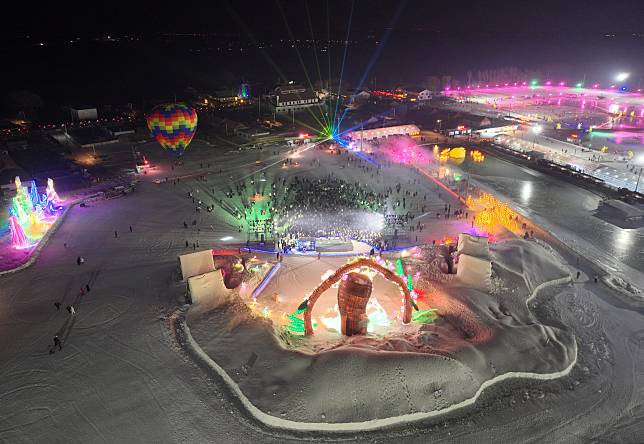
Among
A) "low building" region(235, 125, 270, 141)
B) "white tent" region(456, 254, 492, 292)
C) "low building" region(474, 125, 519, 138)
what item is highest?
"low building" region(235, 125, 270, 141)

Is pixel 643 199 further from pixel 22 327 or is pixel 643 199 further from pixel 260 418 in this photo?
pixel 22 327

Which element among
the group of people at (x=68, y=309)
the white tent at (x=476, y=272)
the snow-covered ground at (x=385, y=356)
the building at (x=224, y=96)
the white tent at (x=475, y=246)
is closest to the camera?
the snow-covered ground at (x=385, y=356)

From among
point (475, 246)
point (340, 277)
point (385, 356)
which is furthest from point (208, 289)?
point (475, 246)

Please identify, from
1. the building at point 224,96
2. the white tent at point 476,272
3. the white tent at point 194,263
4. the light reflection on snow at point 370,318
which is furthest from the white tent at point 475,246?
the building at point 224,96

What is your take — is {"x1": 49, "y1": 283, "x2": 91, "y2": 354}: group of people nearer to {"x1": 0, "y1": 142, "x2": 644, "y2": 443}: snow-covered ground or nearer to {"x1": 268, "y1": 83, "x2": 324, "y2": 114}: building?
{"x1": 0, "y1": 142, "x2": 644, "y2": 443}: snow-covered ground

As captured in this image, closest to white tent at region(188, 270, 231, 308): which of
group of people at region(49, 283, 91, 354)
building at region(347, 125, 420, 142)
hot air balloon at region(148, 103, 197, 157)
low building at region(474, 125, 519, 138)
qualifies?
group of people at region(49, 283, 91, 354)

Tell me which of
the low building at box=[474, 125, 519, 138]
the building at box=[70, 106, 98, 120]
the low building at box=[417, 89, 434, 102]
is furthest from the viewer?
the low building at box=[417, 89, 434, 102]

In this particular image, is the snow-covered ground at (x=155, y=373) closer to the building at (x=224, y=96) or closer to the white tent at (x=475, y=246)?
the white tent at (x=475, y=246)
